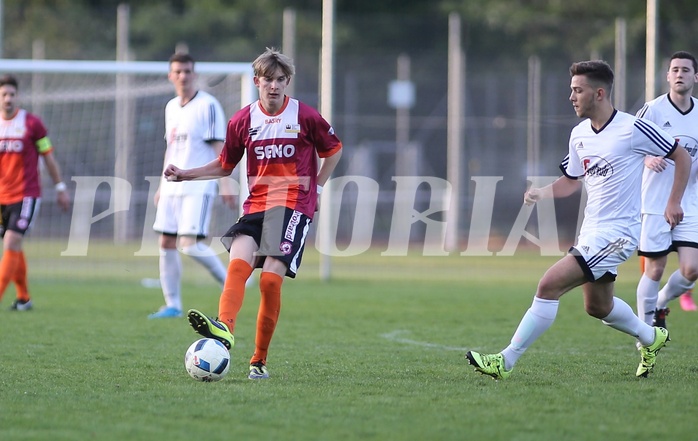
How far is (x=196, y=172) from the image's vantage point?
6.46m

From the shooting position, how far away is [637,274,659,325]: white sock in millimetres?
7645

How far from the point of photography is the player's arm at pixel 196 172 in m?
6.29

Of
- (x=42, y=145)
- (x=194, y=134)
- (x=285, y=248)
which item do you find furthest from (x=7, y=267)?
(x=285, y=248)

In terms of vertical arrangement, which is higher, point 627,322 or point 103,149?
point 103,149

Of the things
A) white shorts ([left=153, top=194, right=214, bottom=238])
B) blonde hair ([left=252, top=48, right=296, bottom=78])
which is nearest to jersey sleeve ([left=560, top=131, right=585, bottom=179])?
blonde hair ([left=252, top=48, right=296, bottom=78])

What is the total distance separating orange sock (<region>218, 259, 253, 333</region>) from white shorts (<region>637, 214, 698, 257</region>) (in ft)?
11.0

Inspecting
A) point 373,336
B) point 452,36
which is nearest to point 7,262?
point 373,336

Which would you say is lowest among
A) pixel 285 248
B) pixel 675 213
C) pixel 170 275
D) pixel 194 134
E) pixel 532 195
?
pixel 170 275

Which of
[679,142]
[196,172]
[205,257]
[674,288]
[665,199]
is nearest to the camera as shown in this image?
[196,172]

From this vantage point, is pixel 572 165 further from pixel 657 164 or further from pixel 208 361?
pixel 208 361

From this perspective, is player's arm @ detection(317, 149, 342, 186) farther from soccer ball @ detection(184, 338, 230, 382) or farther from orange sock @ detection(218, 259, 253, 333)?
soccer ball @ detection(184, 338, 230, 382)

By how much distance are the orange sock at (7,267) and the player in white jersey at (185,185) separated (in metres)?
1.56

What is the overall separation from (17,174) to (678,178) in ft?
23.4

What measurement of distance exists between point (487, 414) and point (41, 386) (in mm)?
2588
